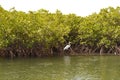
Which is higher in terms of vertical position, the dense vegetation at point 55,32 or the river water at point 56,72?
the dense vegetation at point 55,32

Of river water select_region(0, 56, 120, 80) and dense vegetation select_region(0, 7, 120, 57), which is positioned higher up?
dense vegetation select_region(0, 7, 120, 57)

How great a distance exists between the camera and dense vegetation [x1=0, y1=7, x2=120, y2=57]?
123 ft

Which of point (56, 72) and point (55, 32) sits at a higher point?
point (55, 32)

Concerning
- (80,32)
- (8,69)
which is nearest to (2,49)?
(8,69)

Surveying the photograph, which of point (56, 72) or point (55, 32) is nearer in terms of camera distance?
point (56, 72)

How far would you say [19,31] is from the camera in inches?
1500

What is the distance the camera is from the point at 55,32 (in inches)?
1673

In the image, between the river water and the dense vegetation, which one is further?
the dense vegetation

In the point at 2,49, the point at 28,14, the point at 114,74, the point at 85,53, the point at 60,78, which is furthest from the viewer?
the point at 85,53

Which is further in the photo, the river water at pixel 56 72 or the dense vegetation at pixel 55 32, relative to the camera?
the dense vegetation at pixel 55 32

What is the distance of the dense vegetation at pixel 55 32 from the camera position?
123ft

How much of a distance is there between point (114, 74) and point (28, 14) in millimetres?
18096

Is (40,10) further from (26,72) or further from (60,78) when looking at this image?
(60,78)

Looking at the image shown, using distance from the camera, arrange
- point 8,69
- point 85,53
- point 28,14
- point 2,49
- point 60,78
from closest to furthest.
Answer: point 60,78 → point 8,69 → point 2,49 → point 28,14 → point 85,53
